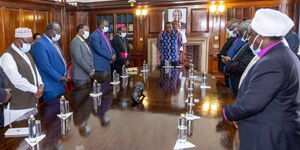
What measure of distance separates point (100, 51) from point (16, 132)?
329cm

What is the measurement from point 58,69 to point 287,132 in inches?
107

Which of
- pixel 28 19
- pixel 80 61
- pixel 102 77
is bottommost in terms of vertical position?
pixel 102 77

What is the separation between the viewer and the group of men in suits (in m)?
2.58

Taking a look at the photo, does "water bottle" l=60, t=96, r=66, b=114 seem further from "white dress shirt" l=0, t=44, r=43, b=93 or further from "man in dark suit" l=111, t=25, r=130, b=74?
"man in dark suit" l=111, t=25, r=130, b=74

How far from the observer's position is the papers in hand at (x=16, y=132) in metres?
1.62

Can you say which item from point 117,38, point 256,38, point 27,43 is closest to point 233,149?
point 256,38

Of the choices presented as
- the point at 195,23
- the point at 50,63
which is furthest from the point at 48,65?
the point at 195,23

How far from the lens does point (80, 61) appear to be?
384 cm

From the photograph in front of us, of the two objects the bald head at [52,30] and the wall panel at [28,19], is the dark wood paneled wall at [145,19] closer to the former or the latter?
the wall panel at [28,19]

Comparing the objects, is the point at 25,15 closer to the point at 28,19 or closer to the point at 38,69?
the point at 28,19

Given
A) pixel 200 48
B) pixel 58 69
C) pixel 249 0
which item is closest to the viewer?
pixel 58 69

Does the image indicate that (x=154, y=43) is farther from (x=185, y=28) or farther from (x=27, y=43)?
(x=27, y=43)

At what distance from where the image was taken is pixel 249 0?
22.3 ft

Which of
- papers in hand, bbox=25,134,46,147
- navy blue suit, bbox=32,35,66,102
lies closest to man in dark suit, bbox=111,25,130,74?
navy blue suit, bbox=32,35,66,102
